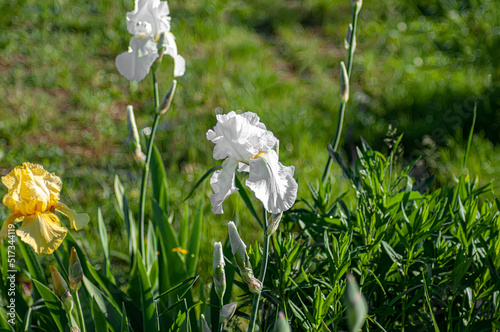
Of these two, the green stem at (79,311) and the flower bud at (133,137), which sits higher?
the flower bud at (133,137)

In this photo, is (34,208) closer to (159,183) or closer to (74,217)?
(74,217)

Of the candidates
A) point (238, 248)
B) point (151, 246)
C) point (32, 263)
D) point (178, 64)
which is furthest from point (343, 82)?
point (32, 263)

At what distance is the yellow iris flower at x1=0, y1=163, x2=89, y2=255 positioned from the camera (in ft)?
3.52

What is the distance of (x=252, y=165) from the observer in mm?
1017

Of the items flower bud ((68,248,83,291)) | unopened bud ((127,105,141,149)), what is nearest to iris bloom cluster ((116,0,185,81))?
unopened bud ((127,105,141,149))

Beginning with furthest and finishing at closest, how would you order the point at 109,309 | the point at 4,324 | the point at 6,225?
1. the point at 109,309
2. the point at 4,324
3. the point at 6,225

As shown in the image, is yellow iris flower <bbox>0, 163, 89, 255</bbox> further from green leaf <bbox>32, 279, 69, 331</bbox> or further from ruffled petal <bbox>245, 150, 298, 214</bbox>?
ruffled petal <bbox>245, 150, 298, 214</bbox>

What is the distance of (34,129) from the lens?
3010mm

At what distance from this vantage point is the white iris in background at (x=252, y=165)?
0.99m

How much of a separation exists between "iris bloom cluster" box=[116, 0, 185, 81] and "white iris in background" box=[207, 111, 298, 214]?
0.45 metres

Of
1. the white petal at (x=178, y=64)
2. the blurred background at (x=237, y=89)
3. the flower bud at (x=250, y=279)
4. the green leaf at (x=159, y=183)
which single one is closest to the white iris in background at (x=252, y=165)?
the flower bud at (x=250, y=279)

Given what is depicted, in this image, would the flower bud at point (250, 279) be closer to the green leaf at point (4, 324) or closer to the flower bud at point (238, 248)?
the flower bud at point (238, 248)

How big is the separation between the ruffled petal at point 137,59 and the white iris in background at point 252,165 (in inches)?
17.5

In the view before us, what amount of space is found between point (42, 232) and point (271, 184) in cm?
53
